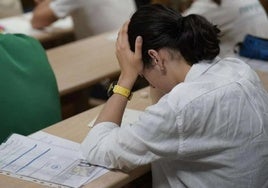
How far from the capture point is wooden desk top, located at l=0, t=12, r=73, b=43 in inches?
130

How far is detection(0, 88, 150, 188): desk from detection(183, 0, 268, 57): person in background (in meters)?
0.74

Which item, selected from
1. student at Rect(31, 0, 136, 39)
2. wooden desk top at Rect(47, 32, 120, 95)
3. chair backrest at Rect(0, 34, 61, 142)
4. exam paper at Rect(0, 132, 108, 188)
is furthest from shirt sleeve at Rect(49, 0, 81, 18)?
exam paper at Rect(0, 132, 108, 188)

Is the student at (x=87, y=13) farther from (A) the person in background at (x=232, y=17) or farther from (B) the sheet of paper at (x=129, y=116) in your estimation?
(B) the sheet of paper at (x=129, y=116)

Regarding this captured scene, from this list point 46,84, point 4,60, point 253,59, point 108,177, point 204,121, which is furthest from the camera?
point 253,59

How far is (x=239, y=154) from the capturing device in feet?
4.56

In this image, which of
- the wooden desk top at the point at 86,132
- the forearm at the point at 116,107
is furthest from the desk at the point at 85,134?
the forearm at the point at 116,107

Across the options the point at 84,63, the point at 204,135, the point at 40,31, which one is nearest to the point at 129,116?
the point at 204,135

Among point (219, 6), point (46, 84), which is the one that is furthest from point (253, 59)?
point (46, 84)

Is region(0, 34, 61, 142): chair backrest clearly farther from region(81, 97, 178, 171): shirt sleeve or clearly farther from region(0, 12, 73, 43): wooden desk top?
region(0, 12, 73, 43): wooden desk top

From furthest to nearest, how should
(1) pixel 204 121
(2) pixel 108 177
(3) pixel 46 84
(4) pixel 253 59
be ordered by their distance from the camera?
(4) pixel 253 59 < (3) pixel 46 84 < (2) pixel 108 177 < (1) pixel 204 121

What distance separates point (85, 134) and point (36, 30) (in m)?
1.80

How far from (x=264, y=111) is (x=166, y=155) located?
327 millimetres

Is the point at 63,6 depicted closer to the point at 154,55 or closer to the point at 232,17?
the point at 232,17

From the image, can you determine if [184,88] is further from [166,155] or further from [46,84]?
[46,84]
